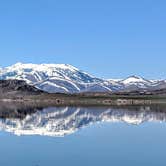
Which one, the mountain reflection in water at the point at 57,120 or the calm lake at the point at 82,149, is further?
the mountain reflection in water at the point at 57,120

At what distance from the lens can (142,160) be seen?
1278 inches

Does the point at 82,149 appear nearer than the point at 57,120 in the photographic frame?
Yes

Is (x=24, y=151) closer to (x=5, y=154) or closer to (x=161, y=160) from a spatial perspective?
(x=5, y=154)

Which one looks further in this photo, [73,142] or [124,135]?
[124,135]

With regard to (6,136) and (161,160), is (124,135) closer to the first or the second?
(6,136)

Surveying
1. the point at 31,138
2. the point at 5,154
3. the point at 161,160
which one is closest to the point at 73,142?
the point at 31,138

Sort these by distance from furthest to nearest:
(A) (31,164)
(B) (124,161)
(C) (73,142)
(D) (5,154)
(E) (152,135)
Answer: (E) (152,135) < (C) (73,142) < (D) (5,154) < (B) (124,161) < (A) (31,164)

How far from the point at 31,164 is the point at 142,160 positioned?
6781mm

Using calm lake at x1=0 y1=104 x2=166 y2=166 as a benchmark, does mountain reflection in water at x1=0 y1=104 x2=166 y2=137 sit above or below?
above

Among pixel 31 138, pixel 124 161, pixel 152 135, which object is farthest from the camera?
pixel 152 135

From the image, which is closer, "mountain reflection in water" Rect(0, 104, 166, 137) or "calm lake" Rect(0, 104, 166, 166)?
"calm lake" Rect(0, 104, 166, 166)

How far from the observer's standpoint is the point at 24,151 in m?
36.2

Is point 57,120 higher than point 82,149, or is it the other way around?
point 57,120

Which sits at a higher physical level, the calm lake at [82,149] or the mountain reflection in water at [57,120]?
the mountain reflection in water at [57,120]
